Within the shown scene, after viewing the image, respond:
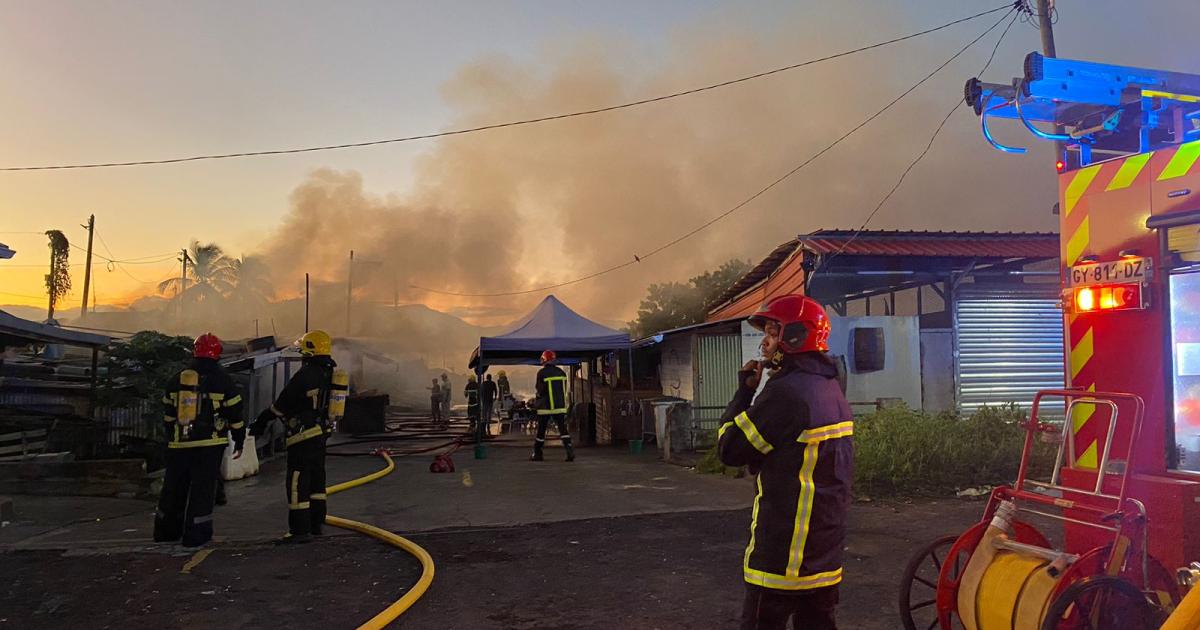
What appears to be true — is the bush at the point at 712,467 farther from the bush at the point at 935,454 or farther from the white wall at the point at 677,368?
the white wall at the point at 677,368

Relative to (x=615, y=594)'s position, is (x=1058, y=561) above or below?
above

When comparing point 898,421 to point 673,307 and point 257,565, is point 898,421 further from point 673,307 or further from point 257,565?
point 673,307

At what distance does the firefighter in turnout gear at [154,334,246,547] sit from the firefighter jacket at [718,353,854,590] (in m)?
5.16

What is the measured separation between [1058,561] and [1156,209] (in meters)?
1.53

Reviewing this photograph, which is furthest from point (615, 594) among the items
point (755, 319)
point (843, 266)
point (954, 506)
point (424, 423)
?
point (424, 423)

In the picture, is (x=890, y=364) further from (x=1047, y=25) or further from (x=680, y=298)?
(x=680, y=298)

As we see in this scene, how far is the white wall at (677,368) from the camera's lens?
1504 cm

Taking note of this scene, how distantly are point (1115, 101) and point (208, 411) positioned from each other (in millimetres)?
6728

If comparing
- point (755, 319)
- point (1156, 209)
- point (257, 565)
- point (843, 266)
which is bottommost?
point (257, 565)

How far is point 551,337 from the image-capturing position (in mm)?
14422

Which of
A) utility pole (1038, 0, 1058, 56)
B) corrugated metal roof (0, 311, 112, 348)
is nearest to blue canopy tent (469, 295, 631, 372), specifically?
corrugated metal roof (0, 311, 112, 348)

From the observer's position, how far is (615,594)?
496cm

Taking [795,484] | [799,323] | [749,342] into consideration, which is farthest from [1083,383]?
[749,342]

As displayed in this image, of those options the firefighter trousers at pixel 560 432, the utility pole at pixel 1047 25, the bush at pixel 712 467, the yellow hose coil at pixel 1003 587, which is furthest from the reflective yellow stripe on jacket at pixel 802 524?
the utility pole at pixel 1047 25
